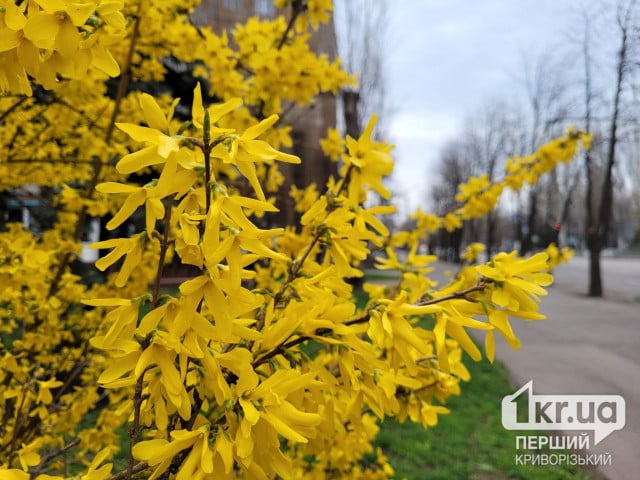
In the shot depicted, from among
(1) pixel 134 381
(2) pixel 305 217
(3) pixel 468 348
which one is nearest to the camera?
(1) pixel 134 381

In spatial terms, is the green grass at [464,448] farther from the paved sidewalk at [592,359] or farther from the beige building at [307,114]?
the beige building at [307,114]

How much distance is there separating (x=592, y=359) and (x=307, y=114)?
4709 mm

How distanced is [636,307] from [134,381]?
40.5 feet

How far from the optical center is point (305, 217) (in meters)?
1.15

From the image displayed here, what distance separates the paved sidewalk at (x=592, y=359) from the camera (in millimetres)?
3547

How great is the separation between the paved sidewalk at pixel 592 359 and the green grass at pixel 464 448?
381 mm

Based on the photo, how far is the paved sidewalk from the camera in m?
3.55

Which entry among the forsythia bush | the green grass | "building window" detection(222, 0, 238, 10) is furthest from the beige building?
the forsythia bush

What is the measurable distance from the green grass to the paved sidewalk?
0.38 meters

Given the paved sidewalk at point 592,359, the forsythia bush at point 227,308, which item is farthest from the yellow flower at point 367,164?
the paved sidewalk at point 592,359

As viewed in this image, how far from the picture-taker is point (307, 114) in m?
5.88

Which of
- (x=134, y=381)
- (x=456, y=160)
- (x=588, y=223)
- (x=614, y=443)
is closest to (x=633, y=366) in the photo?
(x=614, y=443)

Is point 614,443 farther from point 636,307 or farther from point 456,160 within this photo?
point 456,160

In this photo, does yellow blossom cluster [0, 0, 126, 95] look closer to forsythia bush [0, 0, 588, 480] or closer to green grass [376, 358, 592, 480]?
forsythia bush [0, 0, 588, 480]
